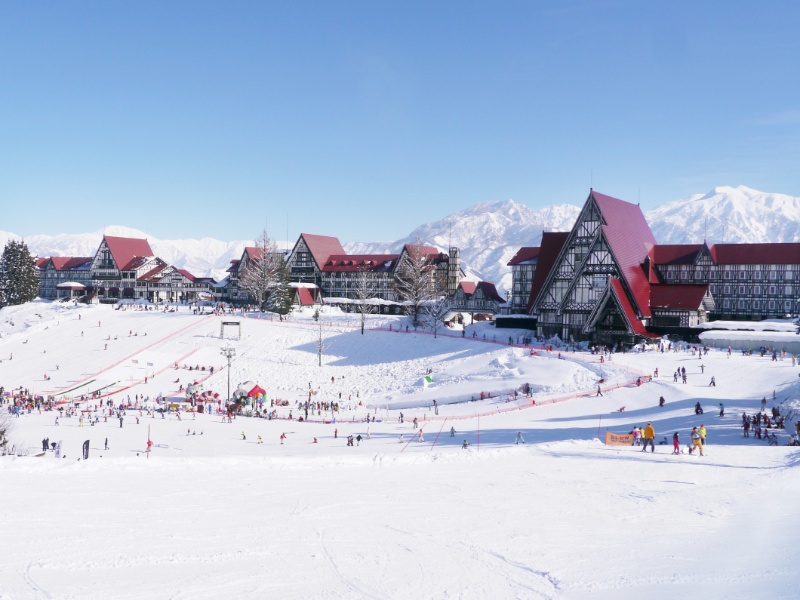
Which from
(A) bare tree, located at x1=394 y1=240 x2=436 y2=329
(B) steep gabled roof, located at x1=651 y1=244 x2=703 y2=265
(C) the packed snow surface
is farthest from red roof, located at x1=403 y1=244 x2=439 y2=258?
(C) the packed snow surface

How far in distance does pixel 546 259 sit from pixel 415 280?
1467cm

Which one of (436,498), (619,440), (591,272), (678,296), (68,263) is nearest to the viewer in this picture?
(436,498)

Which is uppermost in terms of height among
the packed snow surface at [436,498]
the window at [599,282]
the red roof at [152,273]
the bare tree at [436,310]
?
the red roof at [152,273]

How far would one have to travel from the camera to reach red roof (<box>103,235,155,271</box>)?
106375mm

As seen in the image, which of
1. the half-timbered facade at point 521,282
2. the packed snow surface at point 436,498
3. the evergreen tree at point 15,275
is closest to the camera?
the packed snow surface at point 436,498

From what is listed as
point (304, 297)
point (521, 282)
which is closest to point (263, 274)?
point (304, 297)

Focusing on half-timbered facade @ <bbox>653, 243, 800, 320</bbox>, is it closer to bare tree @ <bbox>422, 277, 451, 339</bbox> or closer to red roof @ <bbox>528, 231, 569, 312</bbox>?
red roof @ <bbox>528, 231, 569, 312</bbox>

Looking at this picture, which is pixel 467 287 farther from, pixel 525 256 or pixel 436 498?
pixel 436 498

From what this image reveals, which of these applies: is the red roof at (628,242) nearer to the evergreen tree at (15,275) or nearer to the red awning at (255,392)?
the red awning at (255,392)

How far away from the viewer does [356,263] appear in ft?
311

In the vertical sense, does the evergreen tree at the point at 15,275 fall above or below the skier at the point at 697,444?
above

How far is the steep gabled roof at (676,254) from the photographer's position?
213 ft

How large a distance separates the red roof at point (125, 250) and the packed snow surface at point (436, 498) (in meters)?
63.6

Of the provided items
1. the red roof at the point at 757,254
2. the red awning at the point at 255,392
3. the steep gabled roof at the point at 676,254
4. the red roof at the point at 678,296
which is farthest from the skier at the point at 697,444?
the red roof at the point at 757,254
